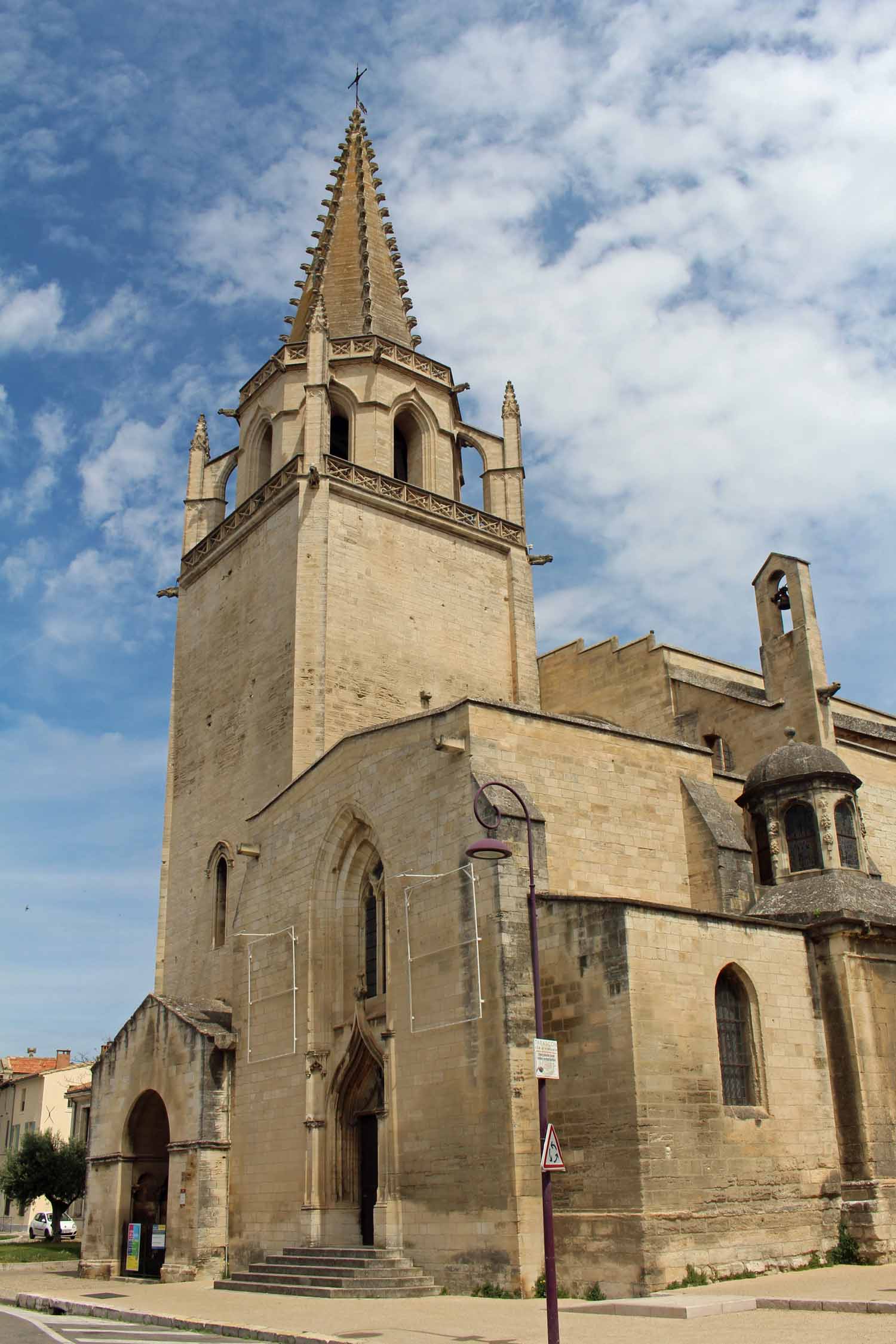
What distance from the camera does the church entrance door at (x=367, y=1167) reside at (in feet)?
59.2

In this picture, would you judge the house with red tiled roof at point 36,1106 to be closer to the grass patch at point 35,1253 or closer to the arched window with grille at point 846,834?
the grass patch at point 35,1253

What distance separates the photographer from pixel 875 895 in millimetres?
18094

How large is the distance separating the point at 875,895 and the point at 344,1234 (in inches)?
381

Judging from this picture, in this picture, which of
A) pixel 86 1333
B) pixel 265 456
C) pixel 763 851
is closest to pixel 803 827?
pixel 763 851

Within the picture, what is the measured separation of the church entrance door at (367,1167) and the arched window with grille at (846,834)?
8708 millimetres

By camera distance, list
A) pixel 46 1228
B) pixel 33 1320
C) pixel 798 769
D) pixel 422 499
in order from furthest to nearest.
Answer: pixel 46 1228 → pixel 422 499 → pixel 798 769 → pixel 33 1320

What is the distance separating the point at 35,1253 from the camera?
92.9 feet

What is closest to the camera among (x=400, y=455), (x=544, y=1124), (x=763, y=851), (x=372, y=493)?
(x=544, y=1124)

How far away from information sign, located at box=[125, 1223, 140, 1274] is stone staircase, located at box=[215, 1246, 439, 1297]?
3.35 m

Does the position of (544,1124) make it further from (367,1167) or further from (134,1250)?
(134,1250)

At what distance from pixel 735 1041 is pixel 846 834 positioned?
5253 mm

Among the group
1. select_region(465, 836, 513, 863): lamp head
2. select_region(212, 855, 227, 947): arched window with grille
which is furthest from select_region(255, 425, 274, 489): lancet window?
select_region(465, 836, 513, 863): lamp head

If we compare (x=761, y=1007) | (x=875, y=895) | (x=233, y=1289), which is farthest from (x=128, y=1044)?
(x=875, y=895)

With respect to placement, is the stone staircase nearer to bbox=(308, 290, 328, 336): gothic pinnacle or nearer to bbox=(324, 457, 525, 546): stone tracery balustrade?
bbox=(324, 457, 525, 546): stone tracery balustrade
